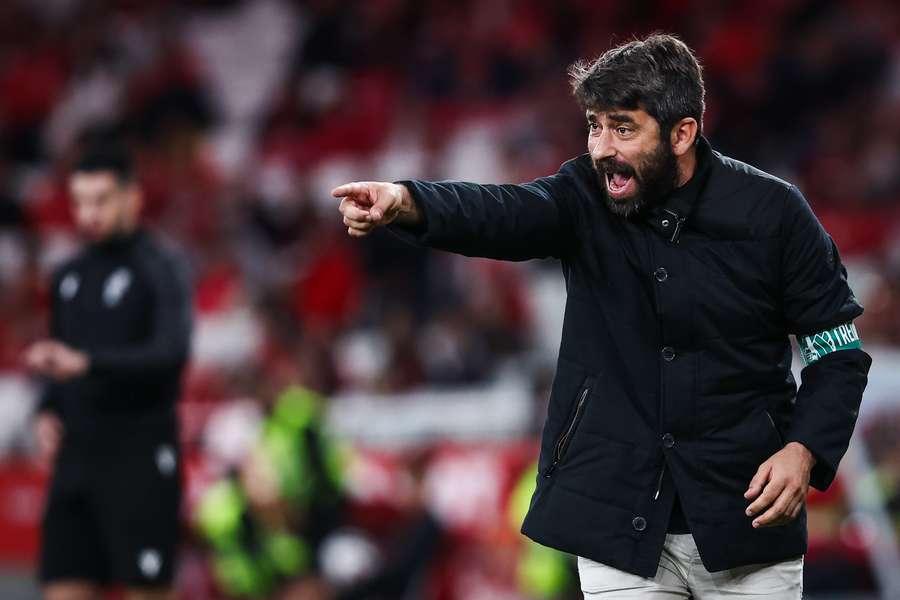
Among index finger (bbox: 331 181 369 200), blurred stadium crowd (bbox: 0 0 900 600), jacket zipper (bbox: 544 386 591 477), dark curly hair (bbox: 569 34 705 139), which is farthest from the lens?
blurred stadium crowd (bbox: 0 0 900 600)

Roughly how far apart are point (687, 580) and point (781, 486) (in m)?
0.37

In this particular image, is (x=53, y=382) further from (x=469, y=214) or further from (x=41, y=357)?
(x=469, y=214)

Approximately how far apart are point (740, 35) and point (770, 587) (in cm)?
773

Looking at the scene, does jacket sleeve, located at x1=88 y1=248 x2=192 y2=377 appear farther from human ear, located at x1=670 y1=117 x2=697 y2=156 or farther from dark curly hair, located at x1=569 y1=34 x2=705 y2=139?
human ear, located at x1=670 y1=117 x2=697 y2=156

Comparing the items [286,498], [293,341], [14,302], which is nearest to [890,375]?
[286,498]

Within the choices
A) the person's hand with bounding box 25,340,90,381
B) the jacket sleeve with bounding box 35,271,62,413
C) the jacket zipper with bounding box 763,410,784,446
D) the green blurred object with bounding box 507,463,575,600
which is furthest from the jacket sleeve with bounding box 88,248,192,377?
the jacket zipper with bounding box 763,410,784,446

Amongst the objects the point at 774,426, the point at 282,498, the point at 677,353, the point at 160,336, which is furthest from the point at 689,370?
the point at 282,498

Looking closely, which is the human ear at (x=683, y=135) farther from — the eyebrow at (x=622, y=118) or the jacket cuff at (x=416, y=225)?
the jacket cuff at (x=416, y=225)

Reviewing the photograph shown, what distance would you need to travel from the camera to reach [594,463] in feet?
11.1

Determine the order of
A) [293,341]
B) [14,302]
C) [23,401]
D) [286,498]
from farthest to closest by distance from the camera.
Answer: [14,302], [23,401], [293,341], [286,498]

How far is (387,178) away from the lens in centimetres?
1127

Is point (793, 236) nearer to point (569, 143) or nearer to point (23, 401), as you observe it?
point (569, 143)

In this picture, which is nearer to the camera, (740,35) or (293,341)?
(293,341)

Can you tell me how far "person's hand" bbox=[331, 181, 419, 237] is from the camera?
3094 mm
